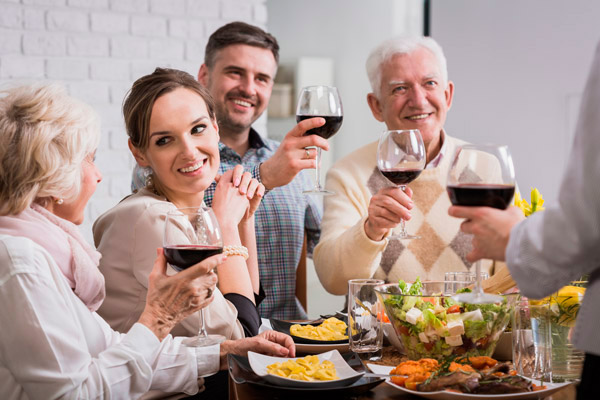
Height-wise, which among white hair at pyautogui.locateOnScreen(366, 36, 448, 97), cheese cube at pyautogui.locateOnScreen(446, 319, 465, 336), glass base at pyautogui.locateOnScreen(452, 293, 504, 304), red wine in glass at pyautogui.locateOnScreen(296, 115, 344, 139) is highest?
white hair at pyautogui.locateOnScreen(366, 36, 448, 97)

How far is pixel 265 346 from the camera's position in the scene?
5.00ft

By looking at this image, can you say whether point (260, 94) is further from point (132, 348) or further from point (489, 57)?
point (489, 57)

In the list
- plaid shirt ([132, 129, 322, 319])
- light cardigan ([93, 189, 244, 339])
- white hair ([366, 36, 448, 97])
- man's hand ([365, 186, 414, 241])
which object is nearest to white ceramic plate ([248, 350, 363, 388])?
light cardigan ([93, 189, 244, 339])

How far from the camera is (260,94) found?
9.71 ft

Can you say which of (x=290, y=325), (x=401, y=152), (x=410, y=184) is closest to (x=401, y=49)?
(x=410, y=184)

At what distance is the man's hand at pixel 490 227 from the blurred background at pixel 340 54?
257cm

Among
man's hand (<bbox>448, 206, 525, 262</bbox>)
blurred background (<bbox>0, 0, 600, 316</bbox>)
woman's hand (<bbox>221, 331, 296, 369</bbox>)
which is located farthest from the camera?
blurred background (<bbox>0, 0, 600, 316</bbox>)

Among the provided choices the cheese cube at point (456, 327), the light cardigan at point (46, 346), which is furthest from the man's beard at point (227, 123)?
the cheese cube at point (456, 327)

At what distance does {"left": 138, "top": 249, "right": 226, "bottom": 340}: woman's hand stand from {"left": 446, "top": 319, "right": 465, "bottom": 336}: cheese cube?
0.51 metres

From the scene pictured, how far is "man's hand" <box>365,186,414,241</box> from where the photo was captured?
6.38ft

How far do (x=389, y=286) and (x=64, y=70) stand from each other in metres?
2.34

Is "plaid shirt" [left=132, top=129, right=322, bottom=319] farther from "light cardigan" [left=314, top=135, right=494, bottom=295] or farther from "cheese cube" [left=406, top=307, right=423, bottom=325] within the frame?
"cheese cube" [left=406, top=307, right=423, bottom=325]

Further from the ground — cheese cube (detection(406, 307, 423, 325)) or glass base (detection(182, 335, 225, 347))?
cheese cube (detection(406, 307, 423, 325))

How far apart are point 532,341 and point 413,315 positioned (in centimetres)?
24
